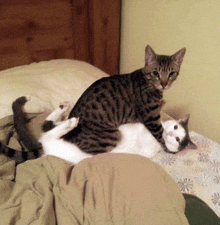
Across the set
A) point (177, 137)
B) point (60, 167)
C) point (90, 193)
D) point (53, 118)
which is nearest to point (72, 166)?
point (60, 167)

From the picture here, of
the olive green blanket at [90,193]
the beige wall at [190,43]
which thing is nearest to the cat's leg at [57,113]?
the olive green blanket at [90,193]

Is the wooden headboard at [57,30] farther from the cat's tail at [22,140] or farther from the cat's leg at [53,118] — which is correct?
the cat's leg at [53,118]

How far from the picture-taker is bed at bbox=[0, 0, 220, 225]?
67 centimetres

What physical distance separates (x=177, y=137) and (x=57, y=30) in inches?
41.7

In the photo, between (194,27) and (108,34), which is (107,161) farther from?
(108,34)

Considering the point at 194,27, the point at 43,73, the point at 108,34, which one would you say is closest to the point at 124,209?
the point at 43,73

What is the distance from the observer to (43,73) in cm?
137

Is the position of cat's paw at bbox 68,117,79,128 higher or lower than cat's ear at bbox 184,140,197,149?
higher

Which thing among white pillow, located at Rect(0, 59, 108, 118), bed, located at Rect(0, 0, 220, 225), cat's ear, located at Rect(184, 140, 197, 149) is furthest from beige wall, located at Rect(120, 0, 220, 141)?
white pillow, located at Rect(0, 59, 108, 118)

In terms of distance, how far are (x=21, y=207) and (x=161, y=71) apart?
82cm

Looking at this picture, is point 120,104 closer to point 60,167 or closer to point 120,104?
point 120,104

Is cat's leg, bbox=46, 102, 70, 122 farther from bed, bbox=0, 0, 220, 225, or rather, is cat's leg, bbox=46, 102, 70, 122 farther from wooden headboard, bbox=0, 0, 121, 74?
wooden headboard, bbox=0, 0, 121, 74

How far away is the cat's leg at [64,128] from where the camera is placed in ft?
3.20

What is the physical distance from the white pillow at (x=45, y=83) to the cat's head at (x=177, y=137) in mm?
541
